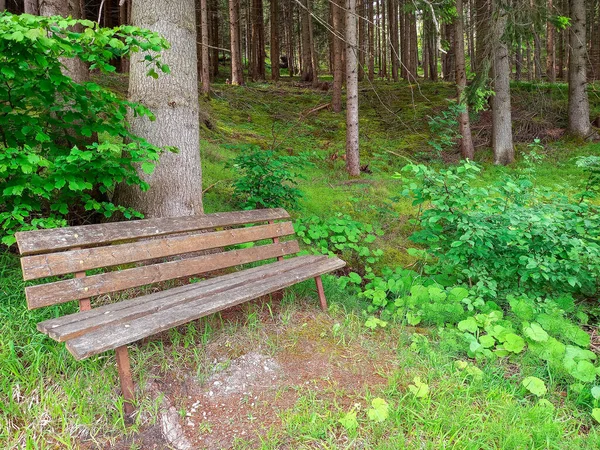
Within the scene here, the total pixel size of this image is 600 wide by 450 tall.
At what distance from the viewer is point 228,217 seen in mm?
3676

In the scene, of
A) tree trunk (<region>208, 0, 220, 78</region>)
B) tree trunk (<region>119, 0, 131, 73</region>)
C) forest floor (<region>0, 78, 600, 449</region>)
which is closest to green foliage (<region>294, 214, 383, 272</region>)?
forest floor (<region>0, 78, 600, 449</region>)

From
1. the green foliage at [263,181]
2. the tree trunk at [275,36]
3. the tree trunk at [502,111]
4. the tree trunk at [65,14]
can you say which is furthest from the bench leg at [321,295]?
the tree trunk at [275,36]

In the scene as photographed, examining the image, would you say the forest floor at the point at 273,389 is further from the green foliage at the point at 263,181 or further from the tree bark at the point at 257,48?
the tree bark at the point at 257,48

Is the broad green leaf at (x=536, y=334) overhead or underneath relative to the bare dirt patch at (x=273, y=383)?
overhead

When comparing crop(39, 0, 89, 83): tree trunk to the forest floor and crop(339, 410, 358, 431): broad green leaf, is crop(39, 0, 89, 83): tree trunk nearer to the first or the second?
the forest floor

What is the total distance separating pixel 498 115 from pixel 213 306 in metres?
9.80

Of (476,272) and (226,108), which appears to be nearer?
(476,272)

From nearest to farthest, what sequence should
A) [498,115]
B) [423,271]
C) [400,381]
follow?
[400,381] < [423,271] < [498,115]

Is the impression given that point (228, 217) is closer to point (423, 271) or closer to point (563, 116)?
point (423, 271)

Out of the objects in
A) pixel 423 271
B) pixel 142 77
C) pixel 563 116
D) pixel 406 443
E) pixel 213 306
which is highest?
pixel 563 116

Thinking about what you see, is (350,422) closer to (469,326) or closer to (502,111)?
(469,326)

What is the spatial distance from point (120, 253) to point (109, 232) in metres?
0.17

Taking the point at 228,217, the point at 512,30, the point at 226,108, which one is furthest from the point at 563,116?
the point at 228,217

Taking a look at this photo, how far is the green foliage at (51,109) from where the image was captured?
8.30 ft
